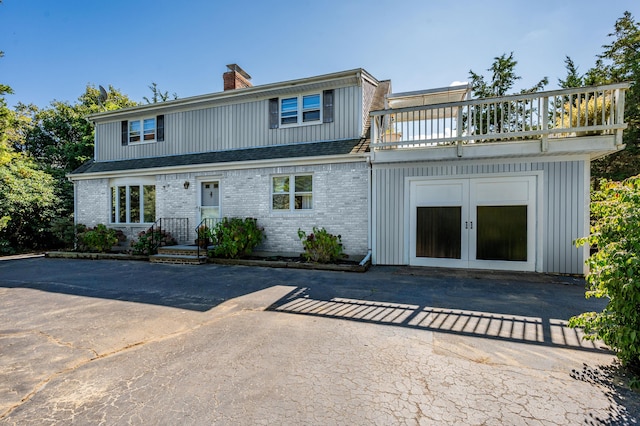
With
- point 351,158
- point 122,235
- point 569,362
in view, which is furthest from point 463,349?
point 122,235

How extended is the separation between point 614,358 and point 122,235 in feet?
48.5

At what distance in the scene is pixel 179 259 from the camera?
1012 cm

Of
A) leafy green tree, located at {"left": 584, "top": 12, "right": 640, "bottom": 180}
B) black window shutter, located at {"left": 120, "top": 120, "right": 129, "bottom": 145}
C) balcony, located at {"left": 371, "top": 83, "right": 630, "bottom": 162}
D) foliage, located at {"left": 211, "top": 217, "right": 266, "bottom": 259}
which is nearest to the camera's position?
balcony, located at {"left": 371, "top": 83, "right": 630, "bottom": 162}

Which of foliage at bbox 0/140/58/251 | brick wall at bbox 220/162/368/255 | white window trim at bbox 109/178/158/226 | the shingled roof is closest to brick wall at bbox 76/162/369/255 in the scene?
brick wall at bbox 220/162/368/255

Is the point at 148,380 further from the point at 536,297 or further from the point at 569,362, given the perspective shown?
the point at 536,297

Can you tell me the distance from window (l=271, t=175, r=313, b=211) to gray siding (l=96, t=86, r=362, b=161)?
1.65 m

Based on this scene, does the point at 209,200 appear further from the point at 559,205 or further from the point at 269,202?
the point at 559,205

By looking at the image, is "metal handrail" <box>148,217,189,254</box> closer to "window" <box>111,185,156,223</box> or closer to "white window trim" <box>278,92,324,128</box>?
"window" <box>111,185,156,223</box>

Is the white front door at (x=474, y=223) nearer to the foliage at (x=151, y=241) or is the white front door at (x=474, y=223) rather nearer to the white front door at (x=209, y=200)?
the white front door at (x=209, y=200)

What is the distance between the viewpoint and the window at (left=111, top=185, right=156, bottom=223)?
1271 centimetres

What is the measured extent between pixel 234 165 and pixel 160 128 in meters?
4.92

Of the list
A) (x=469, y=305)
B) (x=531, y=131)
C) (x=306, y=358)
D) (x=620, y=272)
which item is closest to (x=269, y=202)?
(x=469, y=305)

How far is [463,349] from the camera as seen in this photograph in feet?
11.5

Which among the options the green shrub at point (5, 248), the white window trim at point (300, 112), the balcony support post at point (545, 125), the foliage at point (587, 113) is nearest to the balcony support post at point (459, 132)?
the balcony support post at point (545, 125)
